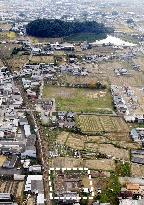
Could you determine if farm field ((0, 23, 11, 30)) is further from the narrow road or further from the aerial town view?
the narrow road

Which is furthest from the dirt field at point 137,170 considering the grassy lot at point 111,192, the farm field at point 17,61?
the farm field at point 17,61

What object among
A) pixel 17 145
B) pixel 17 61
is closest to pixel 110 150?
pixel 17 145

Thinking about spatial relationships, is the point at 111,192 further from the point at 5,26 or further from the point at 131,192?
the point at 5,26

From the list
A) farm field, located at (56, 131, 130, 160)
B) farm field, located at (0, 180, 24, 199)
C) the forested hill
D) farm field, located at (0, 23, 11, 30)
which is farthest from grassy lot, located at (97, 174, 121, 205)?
farm field, located at (0, 23, 11, 30)

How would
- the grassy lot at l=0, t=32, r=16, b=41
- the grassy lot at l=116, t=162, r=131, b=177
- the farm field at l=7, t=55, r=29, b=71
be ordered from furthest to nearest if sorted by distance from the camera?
the grassy lot at l=0, t=32, r=16, b=41 < the farm field at l=7, t=55, r=29, b=71 < the grassy lot at l=116, t=162, r=131, b=177

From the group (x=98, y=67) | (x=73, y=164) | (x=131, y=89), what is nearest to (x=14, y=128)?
(x=73, y=164)

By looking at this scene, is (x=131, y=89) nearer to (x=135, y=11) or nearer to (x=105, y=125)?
(x=105, y=125)
